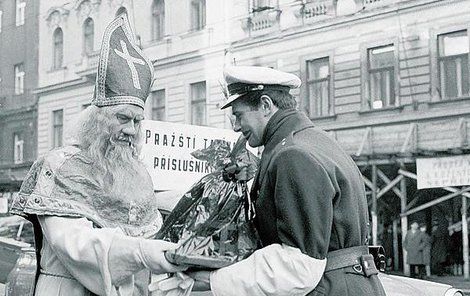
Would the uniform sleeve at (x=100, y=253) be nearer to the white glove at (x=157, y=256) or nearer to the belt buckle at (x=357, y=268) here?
the white glove at (x=157, y=256)

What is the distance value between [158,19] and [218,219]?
18560 mm

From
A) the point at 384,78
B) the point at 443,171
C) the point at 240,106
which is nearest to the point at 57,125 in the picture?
the point at 384,78

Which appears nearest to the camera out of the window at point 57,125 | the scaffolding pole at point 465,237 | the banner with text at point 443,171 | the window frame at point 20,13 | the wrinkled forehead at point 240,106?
the wrinkled forehead at point 240,106

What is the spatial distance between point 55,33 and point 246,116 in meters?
23.1

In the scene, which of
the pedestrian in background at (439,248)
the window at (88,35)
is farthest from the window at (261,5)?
the pedestrian in background at (439,248)

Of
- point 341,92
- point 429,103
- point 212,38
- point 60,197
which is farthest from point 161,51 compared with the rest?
point 60,197

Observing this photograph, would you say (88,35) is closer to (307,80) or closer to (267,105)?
(307,80)

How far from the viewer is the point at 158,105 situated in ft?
69.3

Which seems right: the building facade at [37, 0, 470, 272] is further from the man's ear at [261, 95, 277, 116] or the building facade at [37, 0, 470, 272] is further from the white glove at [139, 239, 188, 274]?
the white glove at [139, 239, 188, 274]

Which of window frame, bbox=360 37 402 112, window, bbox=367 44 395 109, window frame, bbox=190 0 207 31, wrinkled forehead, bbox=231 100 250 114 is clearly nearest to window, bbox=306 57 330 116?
window frame, bbox=360 37 402 112

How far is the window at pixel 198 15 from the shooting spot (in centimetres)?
1966

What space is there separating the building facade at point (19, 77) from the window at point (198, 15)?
25.3 feet

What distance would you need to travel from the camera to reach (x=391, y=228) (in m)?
18.1

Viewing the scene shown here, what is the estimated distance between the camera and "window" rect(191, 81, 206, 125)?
64.4ft
